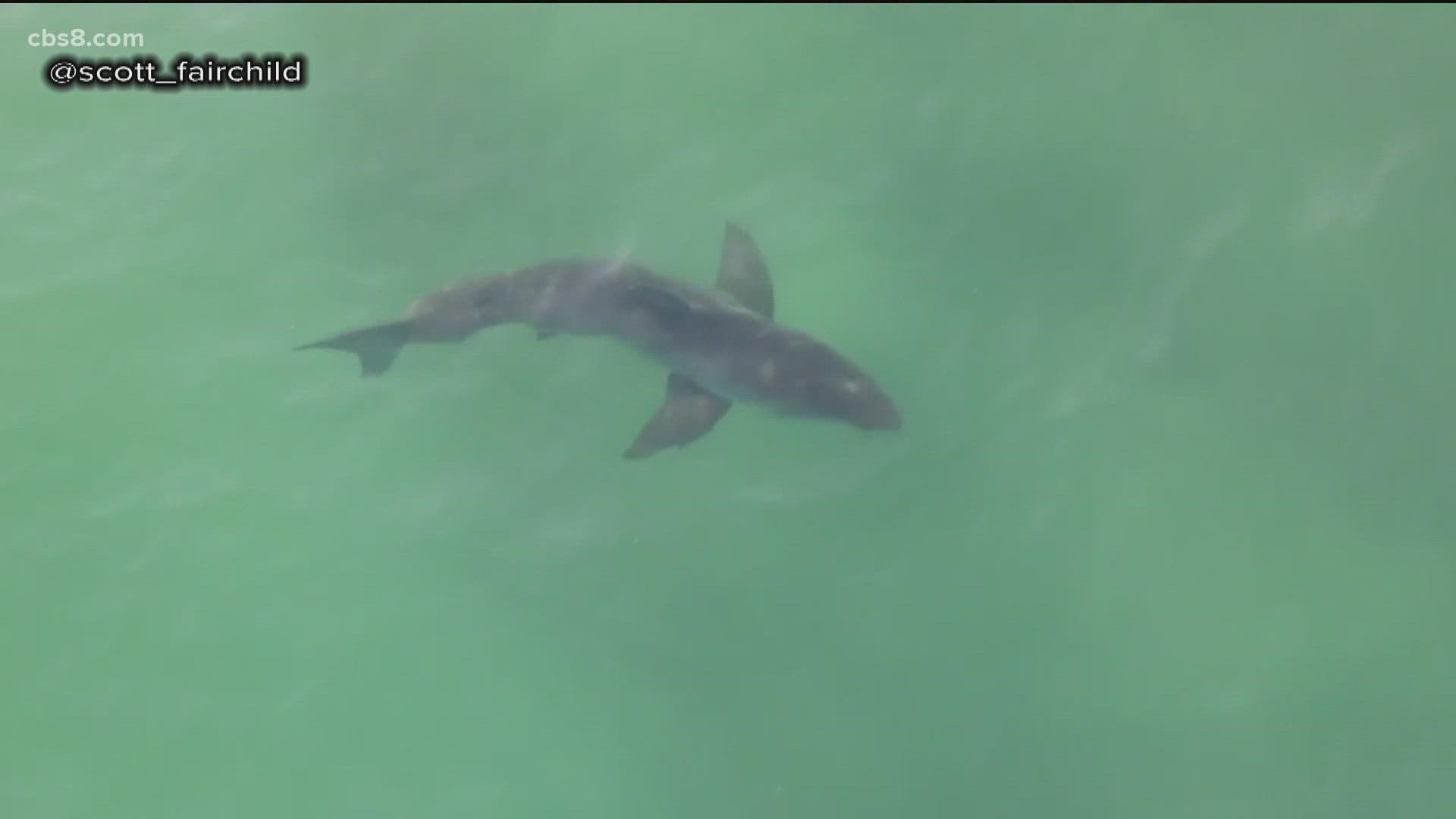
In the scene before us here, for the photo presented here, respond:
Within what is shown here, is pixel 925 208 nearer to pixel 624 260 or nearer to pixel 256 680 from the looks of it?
pixel 624 260

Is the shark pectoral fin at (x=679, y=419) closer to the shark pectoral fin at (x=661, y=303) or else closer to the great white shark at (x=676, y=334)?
the great white shark at (x=676, y=334)

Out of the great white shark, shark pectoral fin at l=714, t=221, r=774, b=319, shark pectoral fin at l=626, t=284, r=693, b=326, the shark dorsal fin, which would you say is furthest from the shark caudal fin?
shark pectoral fin at l=714, t=221, r=774, b=319

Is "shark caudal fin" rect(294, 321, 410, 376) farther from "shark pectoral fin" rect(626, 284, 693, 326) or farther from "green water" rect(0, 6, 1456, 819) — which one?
"shark pectoral fin" rect(626, 284, 693, 326)

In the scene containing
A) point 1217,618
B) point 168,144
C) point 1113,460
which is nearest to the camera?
point 1217,618

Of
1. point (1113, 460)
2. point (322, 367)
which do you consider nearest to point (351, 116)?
point (322, 367)

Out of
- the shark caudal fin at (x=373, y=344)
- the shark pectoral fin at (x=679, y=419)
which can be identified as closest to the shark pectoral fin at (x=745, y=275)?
the shark pectoral fin at (x=679, y=419)
